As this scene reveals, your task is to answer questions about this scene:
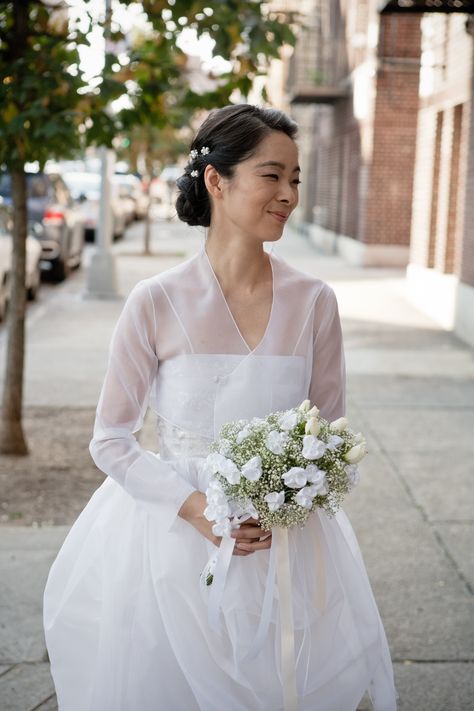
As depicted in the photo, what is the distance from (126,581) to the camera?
9.52 feet

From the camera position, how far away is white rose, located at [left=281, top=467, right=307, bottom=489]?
2.47 metres

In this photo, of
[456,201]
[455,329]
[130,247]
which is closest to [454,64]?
[456,201]

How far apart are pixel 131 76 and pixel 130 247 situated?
66.1 feet

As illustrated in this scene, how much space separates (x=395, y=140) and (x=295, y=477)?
1957cm

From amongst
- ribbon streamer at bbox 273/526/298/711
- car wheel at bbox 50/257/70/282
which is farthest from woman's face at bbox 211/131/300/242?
car wheel at bbox 50/257/70/282

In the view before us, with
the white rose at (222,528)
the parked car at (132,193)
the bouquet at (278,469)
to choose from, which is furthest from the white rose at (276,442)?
the parked car at (132,193)

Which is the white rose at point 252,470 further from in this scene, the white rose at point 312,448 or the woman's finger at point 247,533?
the woman's finger at point 247,533

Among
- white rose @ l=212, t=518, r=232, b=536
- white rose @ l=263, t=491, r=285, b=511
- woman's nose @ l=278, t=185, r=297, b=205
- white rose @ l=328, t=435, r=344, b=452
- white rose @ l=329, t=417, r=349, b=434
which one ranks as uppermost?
woman's nose @ l=278, t=185, r=297, b=205

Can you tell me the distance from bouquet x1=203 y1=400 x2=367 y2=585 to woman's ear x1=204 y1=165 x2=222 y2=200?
2.19 feet

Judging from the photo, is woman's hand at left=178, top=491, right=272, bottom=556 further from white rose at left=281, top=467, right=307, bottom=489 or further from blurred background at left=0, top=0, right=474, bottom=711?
blurred background at left=0, top=0, right=474, bottom=711

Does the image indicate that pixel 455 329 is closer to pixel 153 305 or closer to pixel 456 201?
pixel 456 201

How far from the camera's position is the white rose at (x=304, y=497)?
8.13 ft

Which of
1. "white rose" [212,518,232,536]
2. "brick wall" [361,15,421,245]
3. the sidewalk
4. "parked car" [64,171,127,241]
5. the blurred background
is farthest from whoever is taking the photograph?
"parked car" [64,171,127,241]

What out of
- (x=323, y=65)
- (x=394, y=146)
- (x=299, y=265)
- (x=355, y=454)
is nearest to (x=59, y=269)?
(x=299, y=265)
